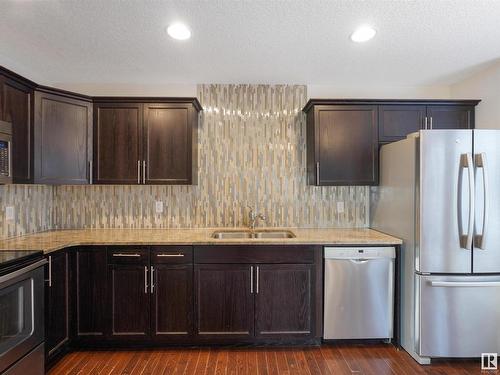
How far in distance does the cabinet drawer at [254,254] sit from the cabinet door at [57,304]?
1.01m

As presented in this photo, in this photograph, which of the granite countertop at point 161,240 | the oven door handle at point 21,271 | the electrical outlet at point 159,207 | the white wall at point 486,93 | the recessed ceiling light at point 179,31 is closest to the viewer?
the oven door handle at point 21,271

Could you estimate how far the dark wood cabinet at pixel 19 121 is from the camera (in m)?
2.10

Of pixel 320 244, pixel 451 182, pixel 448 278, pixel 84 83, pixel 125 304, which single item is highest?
pixel 84 83

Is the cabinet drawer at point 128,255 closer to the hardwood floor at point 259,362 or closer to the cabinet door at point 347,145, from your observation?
the hardwood floor at point 259,362

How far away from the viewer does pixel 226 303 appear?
7.83 feet

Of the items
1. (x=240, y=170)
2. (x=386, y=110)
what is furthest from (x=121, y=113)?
(x=386, y=110)

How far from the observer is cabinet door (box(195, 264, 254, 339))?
7.81ft

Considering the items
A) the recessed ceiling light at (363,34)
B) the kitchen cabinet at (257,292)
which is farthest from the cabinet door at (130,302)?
the recessed ceiling light at (363,34)

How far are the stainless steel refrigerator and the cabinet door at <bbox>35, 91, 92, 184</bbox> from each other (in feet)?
9.24

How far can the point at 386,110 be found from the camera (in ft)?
8.97

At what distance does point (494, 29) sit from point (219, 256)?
261 centimetres

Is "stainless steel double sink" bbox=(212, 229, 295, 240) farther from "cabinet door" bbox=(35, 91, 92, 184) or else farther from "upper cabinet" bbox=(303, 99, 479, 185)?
"cabinet door" bbox=(35, 91, 92, 184)

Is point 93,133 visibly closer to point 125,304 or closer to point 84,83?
point 84,83

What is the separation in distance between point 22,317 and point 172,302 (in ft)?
3.21
